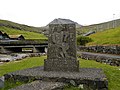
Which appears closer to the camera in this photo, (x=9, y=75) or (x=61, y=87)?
(x=61, y=87)

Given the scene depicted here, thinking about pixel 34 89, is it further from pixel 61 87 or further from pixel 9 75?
pixel 9 75

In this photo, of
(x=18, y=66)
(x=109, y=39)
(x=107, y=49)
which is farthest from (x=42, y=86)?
(x=109, y=39)

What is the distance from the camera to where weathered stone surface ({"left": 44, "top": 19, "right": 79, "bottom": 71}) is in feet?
44.9

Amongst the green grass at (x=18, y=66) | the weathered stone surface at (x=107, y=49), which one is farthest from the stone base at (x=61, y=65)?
the weathered stone surface at (x=107, y=49)

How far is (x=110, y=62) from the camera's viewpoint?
2055cm

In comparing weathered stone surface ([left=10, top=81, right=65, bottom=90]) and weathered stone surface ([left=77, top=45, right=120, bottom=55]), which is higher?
weathered stone surface ([left=77, top=45, right=120, bottom=55])

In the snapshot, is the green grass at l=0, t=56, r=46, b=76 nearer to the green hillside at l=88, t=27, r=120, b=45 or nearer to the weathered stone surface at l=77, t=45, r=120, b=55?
the weathered stone surface at l=77, t=45, r=120, b=55

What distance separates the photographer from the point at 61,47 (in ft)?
45.9

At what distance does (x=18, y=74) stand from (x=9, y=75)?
43 centimetres

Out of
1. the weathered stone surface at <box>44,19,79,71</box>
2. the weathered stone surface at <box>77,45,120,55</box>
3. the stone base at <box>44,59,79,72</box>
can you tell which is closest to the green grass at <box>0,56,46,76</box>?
the stone base at <box>44,59,79,72</box>

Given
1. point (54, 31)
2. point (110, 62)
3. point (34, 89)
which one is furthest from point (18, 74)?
point (110, 62)

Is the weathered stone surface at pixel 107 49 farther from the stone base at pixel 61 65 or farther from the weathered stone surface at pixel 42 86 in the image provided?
the weathered stone surface at pixel 42 86

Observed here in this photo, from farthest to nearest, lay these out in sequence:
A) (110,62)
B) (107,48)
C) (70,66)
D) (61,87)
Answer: (107,48) < (110,62) < (70,66) < (61,87)

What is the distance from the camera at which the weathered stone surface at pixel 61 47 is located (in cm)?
1370
